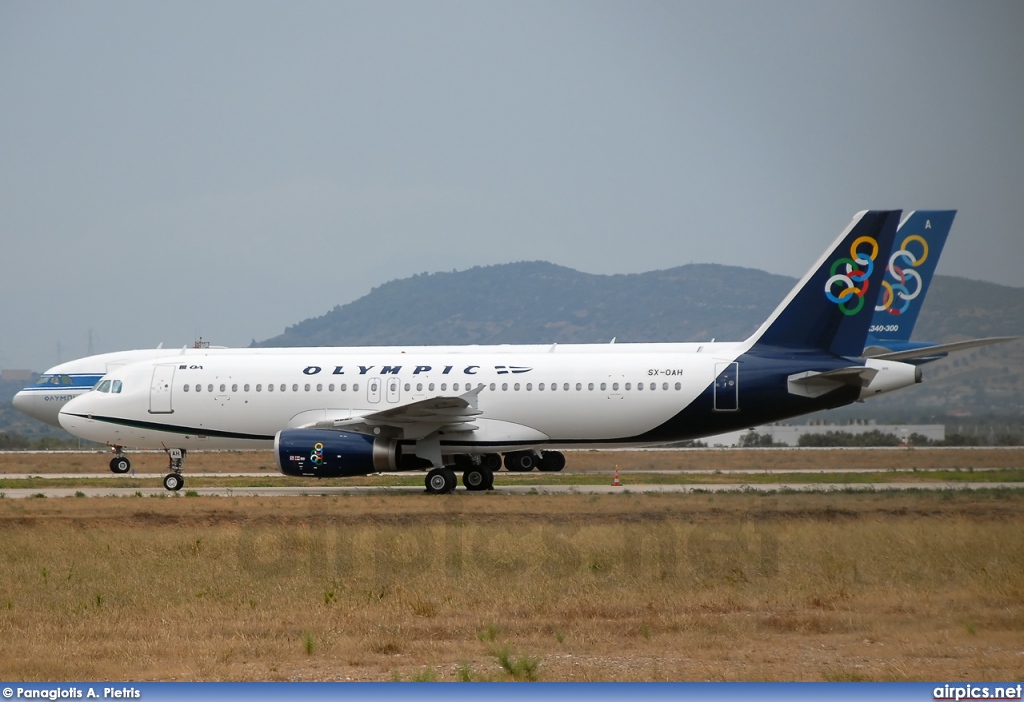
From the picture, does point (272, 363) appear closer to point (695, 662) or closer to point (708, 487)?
point (708, 487)

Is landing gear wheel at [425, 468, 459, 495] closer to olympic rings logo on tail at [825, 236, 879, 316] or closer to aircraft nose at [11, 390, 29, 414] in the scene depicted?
olympic rings logo on tail at [825, 236, 879, 316]

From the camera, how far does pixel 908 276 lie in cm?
3400

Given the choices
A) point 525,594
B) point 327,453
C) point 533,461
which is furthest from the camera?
point 533,461

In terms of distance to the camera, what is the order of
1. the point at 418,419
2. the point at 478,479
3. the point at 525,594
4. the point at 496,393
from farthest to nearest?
the point at 478,479, the point at 496,393, the point at 418,419, the point at 525,594

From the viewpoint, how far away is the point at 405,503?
2298 centimetres

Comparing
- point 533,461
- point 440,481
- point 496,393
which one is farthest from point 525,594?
point 533,461

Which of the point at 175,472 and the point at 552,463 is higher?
the point at 175,472

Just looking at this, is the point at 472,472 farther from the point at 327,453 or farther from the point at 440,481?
the point at 327,453

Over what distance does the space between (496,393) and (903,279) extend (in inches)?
566

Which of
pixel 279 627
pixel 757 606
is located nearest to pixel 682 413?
pixel 757 606

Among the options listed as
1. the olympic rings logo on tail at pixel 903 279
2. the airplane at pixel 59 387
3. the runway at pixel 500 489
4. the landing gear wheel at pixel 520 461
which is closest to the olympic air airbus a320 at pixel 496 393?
the runway at pixel 500 489

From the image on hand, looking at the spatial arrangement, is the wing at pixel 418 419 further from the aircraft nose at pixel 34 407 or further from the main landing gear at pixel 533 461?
the aircraft nose at pixel 34 407

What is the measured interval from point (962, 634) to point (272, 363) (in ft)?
69.0

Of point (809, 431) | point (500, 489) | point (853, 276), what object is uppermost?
point (853, 276)
